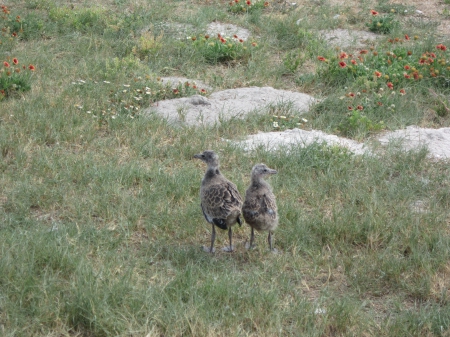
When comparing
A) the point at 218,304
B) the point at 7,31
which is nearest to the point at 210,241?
the point at 218,304

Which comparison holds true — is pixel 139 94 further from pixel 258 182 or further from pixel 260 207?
pixel 260 207

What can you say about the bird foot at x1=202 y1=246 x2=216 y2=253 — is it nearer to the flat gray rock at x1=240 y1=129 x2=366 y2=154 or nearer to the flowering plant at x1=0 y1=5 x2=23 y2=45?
the flat gray rock at x1=240 y1=129 x2=366 y2=154

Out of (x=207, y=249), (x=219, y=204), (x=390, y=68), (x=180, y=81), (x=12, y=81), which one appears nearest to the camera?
(x=219, y=204)

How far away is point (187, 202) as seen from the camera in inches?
268

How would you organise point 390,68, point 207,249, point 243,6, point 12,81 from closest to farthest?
point 207,249 → point 12,81 → point 390,68 → point 243,6

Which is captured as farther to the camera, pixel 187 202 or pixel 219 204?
pixel 187 202

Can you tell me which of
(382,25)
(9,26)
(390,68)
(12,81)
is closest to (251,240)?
(12,81)

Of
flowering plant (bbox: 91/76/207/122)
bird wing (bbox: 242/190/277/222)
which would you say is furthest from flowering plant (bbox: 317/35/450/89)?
bird wing (bbox: 242/190/277/222)

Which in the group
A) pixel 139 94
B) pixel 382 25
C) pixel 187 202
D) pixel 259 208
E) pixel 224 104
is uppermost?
pixel 259 208

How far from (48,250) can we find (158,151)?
2791 mm

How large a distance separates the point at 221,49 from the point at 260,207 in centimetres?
528

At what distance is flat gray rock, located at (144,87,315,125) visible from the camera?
28.7 ft

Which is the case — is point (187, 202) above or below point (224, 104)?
above

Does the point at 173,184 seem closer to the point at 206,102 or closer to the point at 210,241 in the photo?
the point at 210,241
